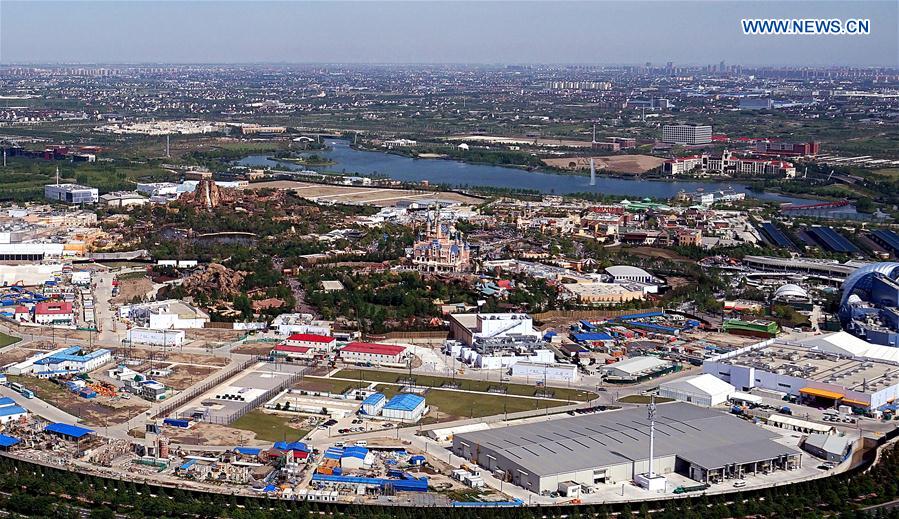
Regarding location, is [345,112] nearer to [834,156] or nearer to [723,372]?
[834,156]

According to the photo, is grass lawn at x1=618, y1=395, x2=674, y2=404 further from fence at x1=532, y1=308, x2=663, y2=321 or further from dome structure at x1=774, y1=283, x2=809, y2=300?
dome structure at x1=774, y1=283, x2=809, y2=300

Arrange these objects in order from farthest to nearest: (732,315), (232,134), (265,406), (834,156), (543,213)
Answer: (232,134) → (834,156) → (543,213) → (732,315) → (265,406)

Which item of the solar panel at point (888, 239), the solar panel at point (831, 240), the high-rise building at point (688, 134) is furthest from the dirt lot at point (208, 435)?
the high-rise building at point (688, 134)

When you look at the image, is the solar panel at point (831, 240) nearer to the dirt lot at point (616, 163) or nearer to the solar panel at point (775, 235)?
the solar panel at point (775, 235)

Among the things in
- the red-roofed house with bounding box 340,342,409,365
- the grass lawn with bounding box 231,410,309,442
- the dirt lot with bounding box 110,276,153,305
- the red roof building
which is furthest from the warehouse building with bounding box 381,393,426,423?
the dirt lot with bounding box 110,276,153,305

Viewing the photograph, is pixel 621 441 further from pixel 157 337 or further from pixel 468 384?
pixel 157 337

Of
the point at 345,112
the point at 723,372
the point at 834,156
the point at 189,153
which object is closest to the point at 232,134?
the point at 189,153

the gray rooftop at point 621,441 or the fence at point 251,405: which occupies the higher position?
the gray rooftop at point 621,441
